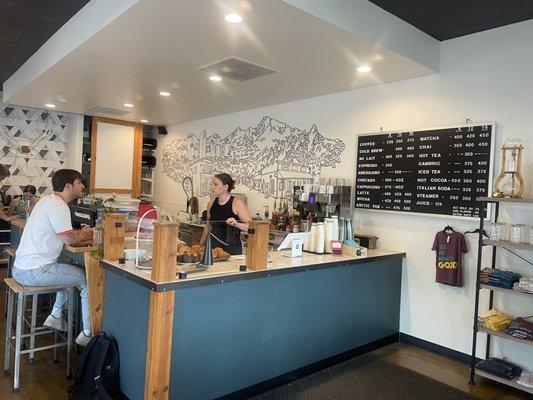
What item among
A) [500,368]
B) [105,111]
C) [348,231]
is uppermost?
[105,111]

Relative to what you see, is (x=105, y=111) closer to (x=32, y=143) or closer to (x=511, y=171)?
(x=32, y=143)

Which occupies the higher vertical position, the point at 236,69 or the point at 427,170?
the point at 236,69

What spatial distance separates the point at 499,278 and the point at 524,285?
15 cm

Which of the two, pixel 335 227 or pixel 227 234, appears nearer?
pixel 227 234

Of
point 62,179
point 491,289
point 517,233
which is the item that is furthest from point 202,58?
point 491,289

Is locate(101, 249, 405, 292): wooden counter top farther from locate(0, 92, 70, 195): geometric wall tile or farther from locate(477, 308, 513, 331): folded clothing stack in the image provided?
locate(0, 92, 70, 195): geometric wall tile

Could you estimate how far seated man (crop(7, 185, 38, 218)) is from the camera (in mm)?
5032

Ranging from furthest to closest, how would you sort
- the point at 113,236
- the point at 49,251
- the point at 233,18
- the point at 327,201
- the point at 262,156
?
the point at 262,156, the point at 327,201, the point at 49,251, the point at 113,236, the point at 233,18

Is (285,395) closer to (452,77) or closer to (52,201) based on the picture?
(52,201)

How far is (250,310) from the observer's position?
8.54 feet

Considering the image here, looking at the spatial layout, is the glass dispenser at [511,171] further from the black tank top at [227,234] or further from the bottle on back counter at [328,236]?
the black tank top at [227,234]

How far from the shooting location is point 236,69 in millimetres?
3617

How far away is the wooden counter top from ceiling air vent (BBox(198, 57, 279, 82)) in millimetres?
1583

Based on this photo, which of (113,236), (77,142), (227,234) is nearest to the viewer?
(113,236)
